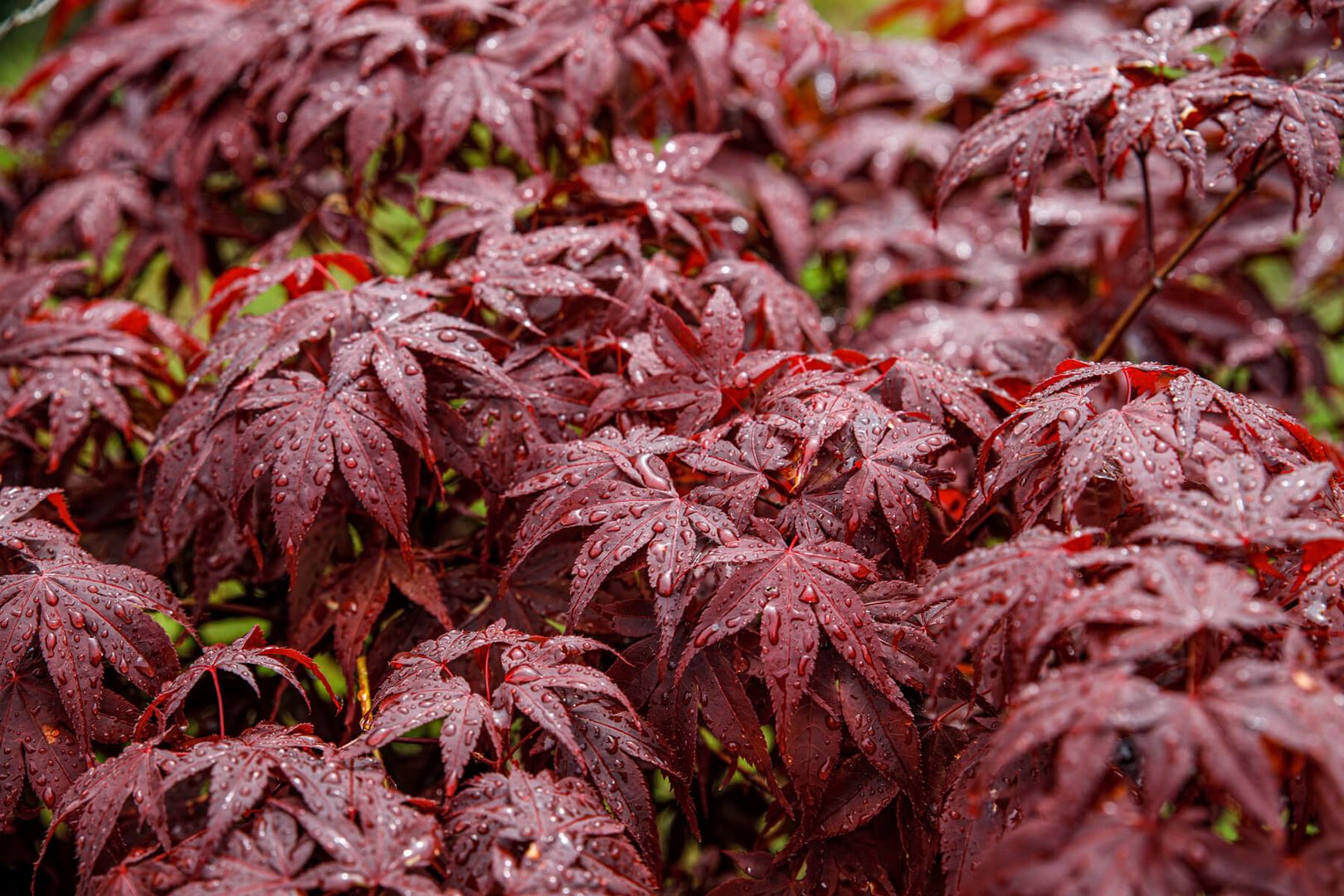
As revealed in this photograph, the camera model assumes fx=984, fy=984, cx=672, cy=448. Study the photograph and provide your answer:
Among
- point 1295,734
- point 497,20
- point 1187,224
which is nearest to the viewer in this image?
point 1295,734

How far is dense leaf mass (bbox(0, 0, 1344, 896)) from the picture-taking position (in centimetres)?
98

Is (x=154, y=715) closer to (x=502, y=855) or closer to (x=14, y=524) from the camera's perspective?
(x=14, y=524)

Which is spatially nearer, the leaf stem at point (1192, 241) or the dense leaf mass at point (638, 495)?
the dense leaf mass at point (638, 495)

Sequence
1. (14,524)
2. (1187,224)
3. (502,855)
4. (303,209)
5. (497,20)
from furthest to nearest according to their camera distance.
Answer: (1187,224)
(303,209)
(497,20)
(14,524)
(502,855)

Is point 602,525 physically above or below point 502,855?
above

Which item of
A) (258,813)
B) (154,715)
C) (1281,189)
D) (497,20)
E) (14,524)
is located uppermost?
(497,20)

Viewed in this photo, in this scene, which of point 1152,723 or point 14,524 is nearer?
point 1152,723

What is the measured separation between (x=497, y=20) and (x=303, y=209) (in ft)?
2.16

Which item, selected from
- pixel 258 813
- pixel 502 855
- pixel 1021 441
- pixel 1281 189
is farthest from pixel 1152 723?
pixel 1281 189

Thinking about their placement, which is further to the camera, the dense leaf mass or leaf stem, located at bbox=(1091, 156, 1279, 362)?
leaf stem, located at bbox=(1091, 156, 1279, 362)

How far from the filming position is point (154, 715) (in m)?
1.38

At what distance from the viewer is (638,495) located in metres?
1.24

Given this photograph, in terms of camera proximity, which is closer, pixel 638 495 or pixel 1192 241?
Answer: pixel 638 495

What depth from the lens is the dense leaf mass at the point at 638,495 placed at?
0.98m
